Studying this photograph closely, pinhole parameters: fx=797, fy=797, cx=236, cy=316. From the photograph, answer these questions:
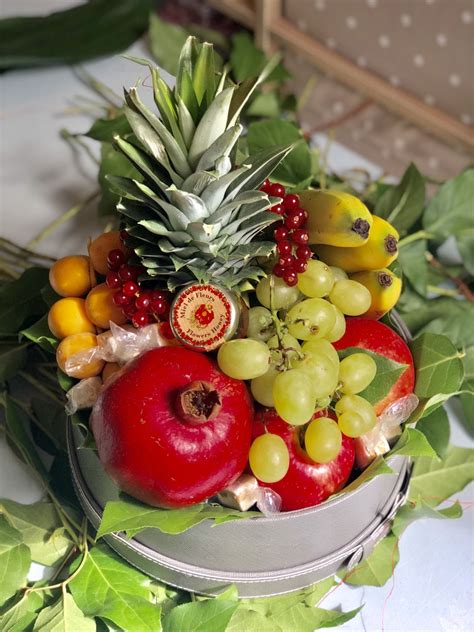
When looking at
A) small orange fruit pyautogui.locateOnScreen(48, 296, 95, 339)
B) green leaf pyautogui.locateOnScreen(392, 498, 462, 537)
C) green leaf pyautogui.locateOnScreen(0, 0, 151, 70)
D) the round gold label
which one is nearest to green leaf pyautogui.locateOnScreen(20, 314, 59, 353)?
small orange fruit pyautogui.locateOnScreen(48, 296, 95, 339)

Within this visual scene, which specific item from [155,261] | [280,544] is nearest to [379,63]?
[155,261]

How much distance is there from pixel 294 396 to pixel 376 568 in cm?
24

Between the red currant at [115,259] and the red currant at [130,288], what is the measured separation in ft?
0.11

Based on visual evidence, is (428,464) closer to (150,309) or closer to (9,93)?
(150,309)

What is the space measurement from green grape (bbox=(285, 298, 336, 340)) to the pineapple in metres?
0.05

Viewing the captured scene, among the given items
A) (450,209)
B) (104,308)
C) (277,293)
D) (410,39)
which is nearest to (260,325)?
(277,293)

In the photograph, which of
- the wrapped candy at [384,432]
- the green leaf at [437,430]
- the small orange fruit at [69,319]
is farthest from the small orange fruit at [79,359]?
the green leaf at [437,430]

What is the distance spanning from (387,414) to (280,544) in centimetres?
14

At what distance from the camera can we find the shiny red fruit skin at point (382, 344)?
2.20 ft

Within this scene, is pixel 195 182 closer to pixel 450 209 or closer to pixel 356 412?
pixel 356 412

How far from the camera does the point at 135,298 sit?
0.64 meters

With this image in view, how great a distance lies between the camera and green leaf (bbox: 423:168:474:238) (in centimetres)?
91

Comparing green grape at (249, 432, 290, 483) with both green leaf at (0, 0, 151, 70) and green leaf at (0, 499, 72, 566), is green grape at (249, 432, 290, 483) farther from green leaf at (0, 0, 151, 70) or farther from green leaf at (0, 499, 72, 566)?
green leaf at (0, 0, 151, 70)

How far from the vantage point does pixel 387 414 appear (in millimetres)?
661
